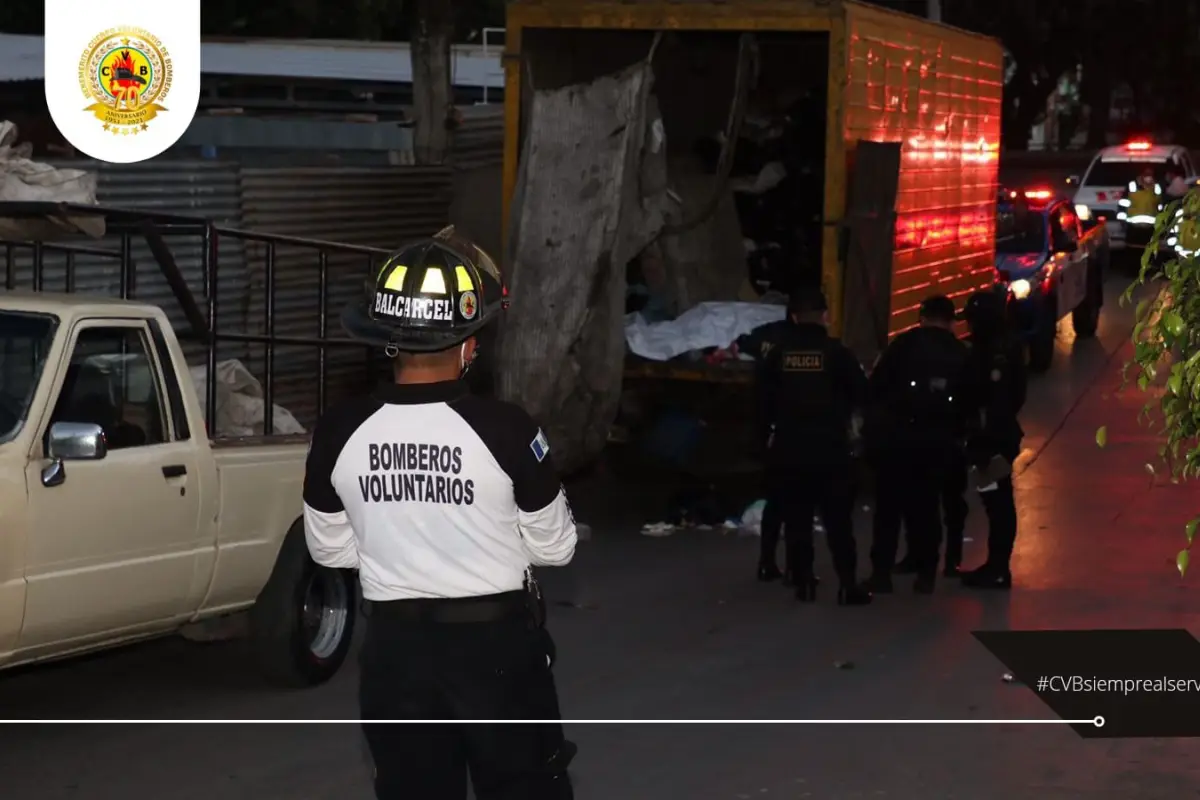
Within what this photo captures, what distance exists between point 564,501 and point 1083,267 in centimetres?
1737

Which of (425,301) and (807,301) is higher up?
(425,301)

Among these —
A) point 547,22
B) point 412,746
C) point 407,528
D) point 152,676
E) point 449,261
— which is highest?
point 547,22

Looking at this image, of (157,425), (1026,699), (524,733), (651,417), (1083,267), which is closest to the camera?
(524,733)

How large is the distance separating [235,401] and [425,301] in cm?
459

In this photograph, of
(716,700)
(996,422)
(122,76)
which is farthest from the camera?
(122,76)

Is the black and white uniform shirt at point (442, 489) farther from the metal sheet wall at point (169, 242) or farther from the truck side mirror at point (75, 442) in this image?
the metal sheet wall at point (169, 242)

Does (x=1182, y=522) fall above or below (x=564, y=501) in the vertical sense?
below

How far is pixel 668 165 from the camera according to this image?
575 inches

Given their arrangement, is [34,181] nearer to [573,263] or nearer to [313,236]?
[573,263]

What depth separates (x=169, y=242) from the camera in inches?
540

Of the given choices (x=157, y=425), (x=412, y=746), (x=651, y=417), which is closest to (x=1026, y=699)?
(x=157, y=425)

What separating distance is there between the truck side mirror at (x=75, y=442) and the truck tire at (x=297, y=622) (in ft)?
4.41

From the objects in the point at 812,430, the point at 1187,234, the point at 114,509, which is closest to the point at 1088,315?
the point at 812,430

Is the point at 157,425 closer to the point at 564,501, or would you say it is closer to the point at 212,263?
the point at 212,263
